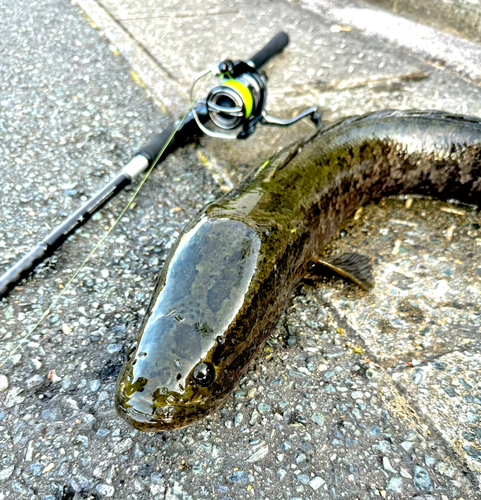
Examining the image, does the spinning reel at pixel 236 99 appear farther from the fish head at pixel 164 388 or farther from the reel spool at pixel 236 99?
the fish head at pixel 164 388

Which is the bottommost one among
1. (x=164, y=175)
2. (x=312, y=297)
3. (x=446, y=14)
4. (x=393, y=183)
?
(x=446, y=14)

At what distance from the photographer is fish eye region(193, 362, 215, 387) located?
1.87 metres

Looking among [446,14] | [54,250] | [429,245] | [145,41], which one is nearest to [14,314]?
[54,250]

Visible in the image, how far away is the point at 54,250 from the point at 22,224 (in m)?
0.45

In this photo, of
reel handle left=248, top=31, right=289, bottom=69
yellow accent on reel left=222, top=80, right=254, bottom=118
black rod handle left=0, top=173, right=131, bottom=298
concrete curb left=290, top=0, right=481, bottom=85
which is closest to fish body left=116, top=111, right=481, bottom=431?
yellow accent on reel left=222, top=80, right=254, bottom=118

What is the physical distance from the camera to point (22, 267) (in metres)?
2.51

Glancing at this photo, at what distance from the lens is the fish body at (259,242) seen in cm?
185

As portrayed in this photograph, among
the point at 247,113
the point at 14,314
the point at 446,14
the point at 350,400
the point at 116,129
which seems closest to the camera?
the point at 350,400

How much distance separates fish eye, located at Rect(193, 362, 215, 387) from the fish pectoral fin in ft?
3.56

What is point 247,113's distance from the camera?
10.4 ft

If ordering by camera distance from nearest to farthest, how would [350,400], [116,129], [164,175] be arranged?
[350,400] → [164,175] → [116,129]

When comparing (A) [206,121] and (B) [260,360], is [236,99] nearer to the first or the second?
(A) [206,121]

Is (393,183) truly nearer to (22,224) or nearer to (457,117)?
(457,117)

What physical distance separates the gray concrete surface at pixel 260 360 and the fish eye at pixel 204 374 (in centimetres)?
30
